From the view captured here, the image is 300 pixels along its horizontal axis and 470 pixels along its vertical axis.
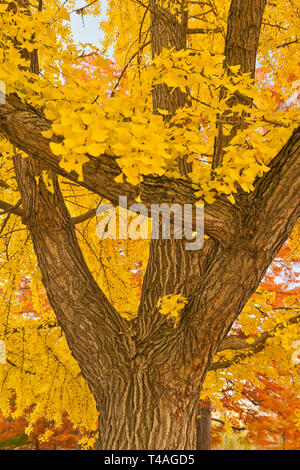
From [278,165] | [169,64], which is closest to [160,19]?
[169,64]

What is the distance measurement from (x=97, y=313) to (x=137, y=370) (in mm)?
435

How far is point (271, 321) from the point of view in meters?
4.04

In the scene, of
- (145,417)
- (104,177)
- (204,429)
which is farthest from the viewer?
(204,429)

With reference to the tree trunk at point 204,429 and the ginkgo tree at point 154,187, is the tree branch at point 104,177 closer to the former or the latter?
→ the ginkgo tree at point 154,187

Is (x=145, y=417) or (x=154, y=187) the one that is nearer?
(x=154, y=187)

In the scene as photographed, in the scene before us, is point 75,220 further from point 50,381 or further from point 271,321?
point 271,321

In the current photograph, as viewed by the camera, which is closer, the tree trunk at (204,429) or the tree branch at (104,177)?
the tree branch at (104,177)

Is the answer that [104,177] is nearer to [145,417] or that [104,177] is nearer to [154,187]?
[154,187]

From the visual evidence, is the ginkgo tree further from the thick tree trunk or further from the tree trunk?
the tree trunk

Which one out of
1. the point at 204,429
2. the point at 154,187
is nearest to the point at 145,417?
the point at 154,187

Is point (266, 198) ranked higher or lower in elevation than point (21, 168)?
lower

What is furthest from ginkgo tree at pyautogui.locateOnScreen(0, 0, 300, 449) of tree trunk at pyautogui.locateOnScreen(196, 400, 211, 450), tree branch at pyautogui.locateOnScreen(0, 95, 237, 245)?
tree trunk at pyautogui.locateOnScreen(196, 400, 211, 450)

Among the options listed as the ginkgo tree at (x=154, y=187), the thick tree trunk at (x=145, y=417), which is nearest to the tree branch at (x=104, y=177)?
the ginkgo tree at (x=154, y=187)

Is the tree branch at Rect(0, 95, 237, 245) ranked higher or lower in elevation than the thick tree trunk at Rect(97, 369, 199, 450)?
higher
